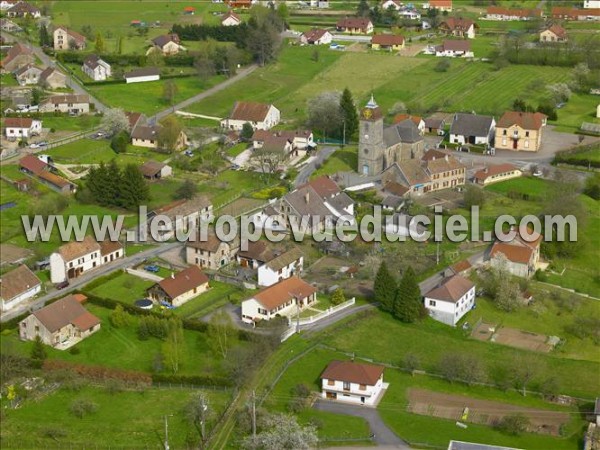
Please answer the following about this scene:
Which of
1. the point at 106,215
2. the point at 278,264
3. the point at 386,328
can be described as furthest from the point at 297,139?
the point at 386,328

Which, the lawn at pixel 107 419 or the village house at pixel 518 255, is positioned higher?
the village house at pixel 518 255

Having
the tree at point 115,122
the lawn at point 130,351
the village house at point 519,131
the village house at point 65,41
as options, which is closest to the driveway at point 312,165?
the village house at point 519,131

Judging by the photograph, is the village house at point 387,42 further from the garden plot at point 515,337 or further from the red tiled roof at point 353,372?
the red tiled roof at point 353,372

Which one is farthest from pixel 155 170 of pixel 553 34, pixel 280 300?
pixel 553 34

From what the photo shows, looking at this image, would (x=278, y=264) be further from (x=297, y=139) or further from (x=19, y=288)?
(x=297, y=139)

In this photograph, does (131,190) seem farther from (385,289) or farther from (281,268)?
(385,289)

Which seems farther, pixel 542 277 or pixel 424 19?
pixel 424 19

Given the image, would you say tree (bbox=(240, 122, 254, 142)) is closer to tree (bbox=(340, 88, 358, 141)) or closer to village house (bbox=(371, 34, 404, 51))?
tree (bbox=(340, 88, 358, 141))
